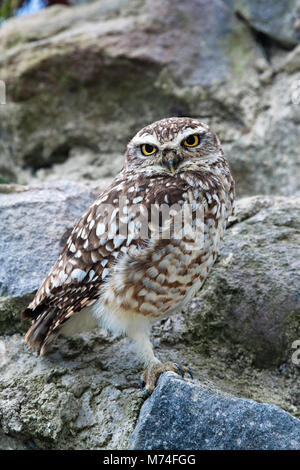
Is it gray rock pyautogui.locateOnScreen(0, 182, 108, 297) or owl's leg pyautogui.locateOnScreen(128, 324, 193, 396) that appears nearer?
owl's leg pyautogui.locateOnScreen(128, 324, 193, 396)

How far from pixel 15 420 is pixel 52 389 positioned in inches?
8.1

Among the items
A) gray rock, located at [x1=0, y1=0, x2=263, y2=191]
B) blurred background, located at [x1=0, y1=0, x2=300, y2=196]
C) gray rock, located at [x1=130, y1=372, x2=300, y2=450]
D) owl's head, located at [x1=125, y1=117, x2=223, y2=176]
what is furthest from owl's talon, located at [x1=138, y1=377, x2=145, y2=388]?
gray rock, located at [x1=0, y1=0, x2=263, y2=191]

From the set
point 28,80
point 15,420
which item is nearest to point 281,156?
point 28,80

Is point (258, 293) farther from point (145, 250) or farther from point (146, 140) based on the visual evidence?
point (146, 140)

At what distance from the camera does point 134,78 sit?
3.94 metres

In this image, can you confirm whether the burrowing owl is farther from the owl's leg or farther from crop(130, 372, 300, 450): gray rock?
crop(130, 372, 300, 450): gray rock

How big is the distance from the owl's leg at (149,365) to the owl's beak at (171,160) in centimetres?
80

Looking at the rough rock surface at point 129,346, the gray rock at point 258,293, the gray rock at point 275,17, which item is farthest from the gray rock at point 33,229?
the gray rock at point 275,17

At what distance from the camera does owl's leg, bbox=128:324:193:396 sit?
2.43 m

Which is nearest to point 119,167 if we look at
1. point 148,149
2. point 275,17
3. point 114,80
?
point 114,80

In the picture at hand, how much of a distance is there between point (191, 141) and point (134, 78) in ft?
4.80

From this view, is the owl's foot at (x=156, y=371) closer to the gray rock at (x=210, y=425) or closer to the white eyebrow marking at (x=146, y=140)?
the gray rock at (x=210, y=425)

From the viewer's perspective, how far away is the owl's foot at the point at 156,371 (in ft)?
7.97

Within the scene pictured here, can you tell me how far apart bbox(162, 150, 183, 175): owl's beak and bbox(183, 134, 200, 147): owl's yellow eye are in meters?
0.09
